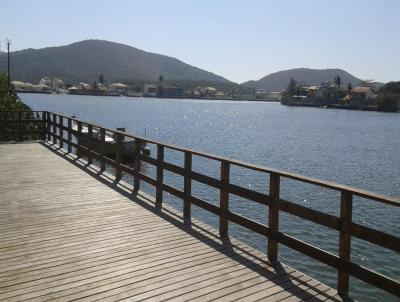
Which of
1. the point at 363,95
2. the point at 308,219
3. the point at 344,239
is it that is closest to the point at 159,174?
the point at 308,219

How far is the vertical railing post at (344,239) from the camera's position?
196 inches

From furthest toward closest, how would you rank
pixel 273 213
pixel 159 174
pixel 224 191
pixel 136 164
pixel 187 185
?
pixel 136 164 → pixel 159 174 → pixel 187 185 → pixel 224 191 → pixel 273 213

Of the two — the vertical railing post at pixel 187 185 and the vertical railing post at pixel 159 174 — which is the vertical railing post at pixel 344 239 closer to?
the vertical railing post at pixel 187 185

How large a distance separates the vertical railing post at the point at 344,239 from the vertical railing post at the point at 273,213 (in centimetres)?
108

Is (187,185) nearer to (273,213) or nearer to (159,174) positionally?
(159,174)

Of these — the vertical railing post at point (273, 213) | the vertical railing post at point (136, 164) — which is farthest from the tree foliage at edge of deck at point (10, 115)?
the vertical railing post at point (273, 213)

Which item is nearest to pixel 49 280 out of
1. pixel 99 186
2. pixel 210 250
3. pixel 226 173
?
pixel 210 250

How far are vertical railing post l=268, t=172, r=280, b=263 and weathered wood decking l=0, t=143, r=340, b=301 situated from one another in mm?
217

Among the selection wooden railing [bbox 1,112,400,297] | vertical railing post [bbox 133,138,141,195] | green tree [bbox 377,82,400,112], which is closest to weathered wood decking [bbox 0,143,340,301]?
wooden railing [bbox 1,112,400,297]

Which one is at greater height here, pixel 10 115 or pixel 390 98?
pixel 390 98

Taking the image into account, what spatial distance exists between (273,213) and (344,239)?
118 cm

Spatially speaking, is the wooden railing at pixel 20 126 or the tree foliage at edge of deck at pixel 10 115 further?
the tree foliage at edge of deck at pixel 10 115

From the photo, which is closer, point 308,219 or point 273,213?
point 308,219

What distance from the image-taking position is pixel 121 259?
606 centimetres
